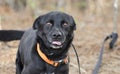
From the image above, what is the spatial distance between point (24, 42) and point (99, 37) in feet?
15.0

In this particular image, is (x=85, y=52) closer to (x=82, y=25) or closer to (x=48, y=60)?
(x=48, y=60)

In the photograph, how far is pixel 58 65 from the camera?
4.97m

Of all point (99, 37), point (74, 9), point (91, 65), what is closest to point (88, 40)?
point (99, 37)

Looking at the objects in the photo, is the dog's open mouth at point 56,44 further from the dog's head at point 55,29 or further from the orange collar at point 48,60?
the orange collar at point 48,60

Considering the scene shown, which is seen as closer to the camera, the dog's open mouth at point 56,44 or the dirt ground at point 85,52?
the dog's open mouth at point 56,44

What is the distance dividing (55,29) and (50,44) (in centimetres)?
21

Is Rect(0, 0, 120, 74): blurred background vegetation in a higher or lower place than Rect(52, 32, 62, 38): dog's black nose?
lower

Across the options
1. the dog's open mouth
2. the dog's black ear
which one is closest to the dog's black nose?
the dog's open mouth

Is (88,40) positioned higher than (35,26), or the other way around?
(35,26)

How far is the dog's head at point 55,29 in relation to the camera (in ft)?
15.3

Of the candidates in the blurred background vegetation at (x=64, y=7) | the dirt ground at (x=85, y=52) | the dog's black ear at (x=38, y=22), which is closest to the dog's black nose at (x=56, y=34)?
the dog's black ear at (x=38, y=22)

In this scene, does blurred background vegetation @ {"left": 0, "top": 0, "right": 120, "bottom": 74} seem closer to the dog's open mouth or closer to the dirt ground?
the dirt ground

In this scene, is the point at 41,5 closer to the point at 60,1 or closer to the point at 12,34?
the point at 60,1

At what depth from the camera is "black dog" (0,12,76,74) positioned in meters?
4.73
